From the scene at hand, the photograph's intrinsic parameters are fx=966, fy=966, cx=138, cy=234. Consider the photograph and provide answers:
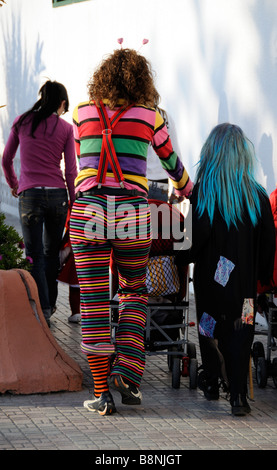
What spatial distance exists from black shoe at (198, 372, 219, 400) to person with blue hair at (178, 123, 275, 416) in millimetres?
200

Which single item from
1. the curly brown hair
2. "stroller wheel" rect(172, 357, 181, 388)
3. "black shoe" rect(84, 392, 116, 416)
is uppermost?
the curly brown hair

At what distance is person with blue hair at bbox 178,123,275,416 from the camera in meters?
6.19

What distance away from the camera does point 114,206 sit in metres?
6.08

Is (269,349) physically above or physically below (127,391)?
above

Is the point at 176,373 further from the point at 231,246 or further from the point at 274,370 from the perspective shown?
the point at 231,246

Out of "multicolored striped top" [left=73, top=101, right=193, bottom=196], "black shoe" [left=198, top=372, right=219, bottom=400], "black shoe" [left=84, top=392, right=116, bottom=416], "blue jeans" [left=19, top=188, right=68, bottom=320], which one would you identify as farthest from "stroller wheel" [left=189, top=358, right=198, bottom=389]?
"blue jeans" [left=19, top=188, right=68, bottom=320]

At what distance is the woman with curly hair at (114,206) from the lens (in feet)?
19.9

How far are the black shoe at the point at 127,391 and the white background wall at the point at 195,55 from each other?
3006 mm

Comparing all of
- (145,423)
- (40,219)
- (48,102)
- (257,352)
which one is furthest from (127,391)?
(48,102)

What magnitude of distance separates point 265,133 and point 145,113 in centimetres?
357

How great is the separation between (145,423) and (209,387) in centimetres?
74

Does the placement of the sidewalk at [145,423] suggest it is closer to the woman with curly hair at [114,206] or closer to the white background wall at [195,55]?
the woman with curly hair at [114,206]

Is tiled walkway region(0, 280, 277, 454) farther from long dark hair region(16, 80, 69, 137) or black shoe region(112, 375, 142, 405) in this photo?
long dark hair region(16, 80, 69, 137)
